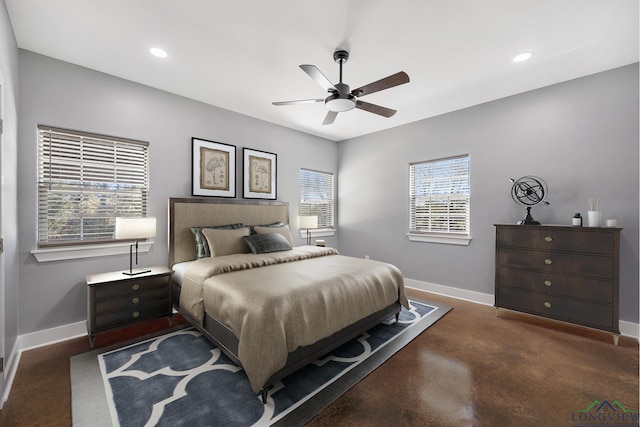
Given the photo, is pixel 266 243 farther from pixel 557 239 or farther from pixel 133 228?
pixel 557 239

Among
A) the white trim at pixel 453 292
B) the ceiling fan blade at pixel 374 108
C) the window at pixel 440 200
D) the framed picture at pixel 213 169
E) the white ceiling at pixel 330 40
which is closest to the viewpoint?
the white ceiling at pixel 330 40

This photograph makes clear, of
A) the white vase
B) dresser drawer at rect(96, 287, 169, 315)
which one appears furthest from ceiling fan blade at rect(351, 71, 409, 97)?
dresser drawer at rect(96, 287, 169, 315)

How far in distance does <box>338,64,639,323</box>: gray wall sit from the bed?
162 centimetres

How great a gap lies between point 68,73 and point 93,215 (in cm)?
150

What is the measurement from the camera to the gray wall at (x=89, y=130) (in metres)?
2.55

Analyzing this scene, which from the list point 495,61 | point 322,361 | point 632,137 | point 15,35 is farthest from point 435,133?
point 15,35

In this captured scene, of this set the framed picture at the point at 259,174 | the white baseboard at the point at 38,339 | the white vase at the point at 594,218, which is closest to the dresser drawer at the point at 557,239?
→ the white vase at the point at 594,218

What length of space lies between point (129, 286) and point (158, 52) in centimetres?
235

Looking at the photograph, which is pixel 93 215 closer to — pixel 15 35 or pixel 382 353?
pixel 15 35

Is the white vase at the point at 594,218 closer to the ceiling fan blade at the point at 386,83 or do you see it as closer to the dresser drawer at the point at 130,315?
the ceiling fan blade at the point at 386,83

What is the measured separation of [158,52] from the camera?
8.60ft

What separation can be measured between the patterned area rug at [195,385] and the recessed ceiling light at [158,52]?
2874 millimetres

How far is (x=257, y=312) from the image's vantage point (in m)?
1.85

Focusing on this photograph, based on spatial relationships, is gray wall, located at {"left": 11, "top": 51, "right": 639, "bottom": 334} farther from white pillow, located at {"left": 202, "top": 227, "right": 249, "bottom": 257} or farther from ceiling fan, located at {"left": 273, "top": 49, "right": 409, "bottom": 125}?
ceiling fan, located at {"left": 273, "top": 49, "right": 409, "bottom": 125}
